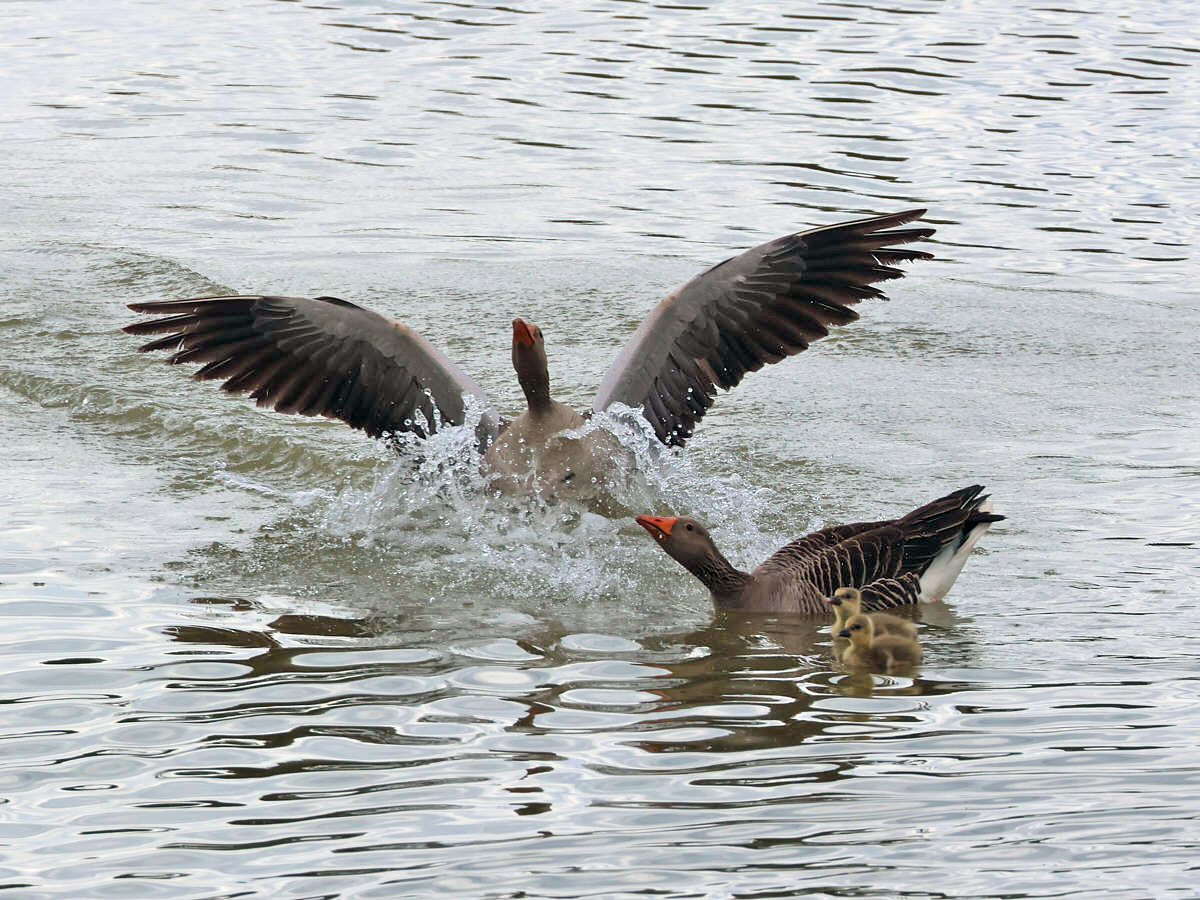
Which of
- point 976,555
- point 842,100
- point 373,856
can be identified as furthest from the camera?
point 842,100

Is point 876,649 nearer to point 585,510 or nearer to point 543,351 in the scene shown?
point 585,510

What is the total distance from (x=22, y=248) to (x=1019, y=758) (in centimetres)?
1080

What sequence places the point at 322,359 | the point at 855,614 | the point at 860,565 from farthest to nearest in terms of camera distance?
1. the point at 322,359
2. the point at 860,565
3. the point at 855,614

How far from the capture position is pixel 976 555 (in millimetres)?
8562

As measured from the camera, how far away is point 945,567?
25.7 feet

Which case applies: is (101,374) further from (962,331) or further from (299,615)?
(962,331)

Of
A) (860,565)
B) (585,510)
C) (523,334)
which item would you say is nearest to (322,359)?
(523,334)

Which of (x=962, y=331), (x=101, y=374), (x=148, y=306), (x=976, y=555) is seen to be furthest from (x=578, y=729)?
(x=962, y=331)

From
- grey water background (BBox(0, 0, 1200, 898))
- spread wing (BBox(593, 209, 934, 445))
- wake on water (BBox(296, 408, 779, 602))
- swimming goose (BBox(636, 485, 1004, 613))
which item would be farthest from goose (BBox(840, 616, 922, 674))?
spread wing (BBox(593, 209, 934, 445))

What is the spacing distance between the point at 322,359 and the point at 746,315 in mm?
2318

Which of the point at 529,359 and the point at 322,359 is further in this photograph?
the point at 322,359

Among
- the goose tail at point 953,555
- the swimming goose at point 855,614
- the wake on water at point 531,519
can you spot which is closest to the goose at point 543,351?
the wake on water at point 531,519

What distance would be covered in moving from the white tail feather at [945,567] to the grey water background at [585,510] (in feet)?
0.41

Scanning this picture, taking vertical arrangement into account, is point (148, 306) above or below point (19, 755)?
above
